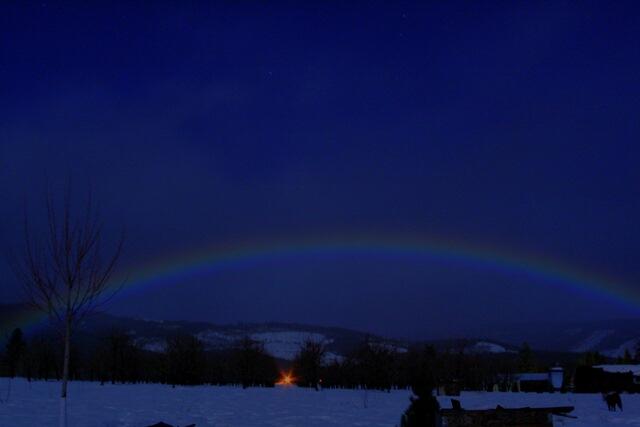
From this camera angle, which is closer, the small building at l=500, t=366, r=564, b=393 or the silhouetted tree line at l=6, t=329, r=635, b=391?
the small building at l=500, t=366, r=564, b=393

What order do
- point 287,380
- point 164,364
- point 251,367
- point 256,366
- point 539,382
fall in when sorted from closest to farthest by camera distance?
point 539,382 < point 164,364 < point 251,367 < point 256,366 < point 287,380

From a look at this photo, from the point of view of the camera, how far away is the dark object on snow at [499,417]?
13242mm

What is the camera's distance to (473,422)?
1363 cm

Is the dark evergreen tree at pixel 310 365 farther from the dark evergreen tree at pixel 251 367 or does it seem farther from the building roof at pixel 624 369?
the building roof at pixel 624 369

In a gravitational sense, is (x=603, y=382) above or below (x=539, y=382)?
above

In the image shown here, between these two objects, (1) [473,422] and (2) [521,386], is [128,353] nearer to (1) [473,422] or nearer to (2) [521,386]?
(2) [521,386]

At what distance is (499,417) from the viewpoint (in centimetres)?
1423

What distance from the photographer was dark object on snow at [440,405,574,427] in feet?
43.4

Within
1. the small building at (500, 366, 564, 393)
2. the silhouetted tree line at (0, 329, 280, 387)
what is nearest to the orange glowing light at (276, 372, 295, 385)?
the silhouetted tree line at (0, 329, 280, 387)

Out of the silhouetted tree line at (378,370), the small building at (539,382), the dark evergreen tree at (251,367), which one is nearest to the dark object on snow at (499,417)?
the silhouetted tree line at (378,370)

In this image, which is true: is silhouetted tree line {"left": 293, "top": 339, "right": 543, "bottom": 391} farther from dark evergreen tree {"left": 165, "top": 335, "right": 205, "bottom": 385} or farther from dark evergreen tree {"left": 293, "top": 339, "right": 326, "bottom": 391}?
dark evergreen tree {"left": 165, "top": 335, "right": 205, "bottom": 385}

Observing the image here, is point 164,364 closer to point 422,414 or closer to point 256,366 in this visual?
point 256,366

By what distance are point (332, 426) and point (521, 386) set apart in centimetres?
6651

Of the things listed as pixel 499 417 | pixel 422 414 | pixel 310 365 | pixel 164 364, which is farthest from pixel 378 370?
pixel 422 414
